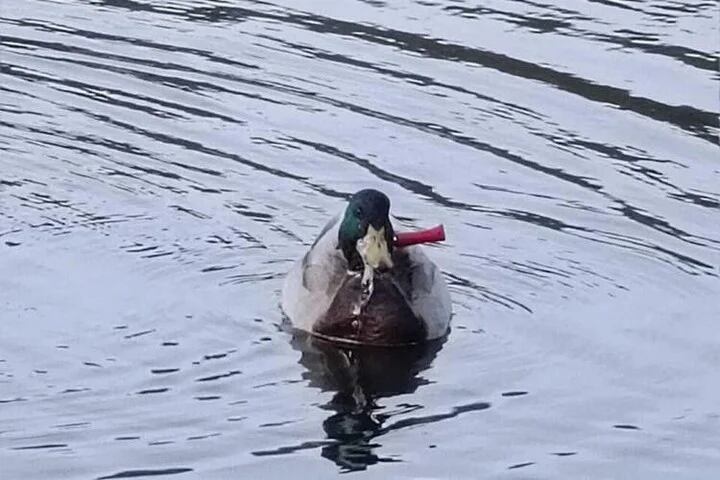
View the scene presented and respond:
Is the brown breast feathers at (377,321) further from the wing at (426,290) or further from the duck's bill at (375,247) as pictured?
the duck's bill at (375,247)

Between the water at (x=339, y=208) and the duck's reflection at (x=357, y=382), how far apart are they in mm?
24

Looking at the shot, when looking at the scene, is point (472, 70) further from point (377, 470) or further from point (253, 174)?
point (377, 470)

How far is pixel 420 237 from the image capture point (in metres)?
13.8

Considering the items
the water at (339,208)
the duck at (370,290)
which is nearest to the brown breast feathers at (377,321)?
the duck at (370,290)

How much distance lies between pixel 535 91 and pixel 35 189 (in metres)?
4.10

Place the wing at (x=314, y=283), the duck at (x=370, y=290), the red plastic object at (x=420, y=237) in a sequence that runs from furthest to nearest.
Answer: the wing at (x=314, y=283)
the duck at (x=370, y=290)
the red plastic object at (x=420, y=237)

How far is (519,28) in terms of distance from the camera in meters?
19.4

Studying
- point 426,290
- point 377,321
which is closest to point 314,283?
point 377,321

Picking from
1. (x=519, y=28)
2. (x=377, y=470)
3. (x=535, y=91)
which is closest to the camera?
(x=377, y=470)

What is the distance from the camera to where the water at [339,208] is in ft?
39.4

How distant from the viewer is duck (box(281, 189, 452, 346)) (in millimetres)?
13766

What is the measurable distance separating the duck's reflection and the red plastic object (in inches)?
23.1

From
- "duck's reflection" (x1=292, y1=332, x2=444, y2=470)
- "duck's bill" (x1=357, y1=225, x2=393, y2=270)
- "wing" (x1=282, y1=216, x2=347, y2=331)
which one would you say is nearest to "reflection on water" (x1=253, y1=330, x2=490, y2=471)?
"duck's reflection" (x1=292, y1=332, x2=444, y2=470)

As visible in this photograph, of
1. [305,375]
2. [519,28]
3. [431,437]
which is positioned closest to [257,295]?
[305,375]
